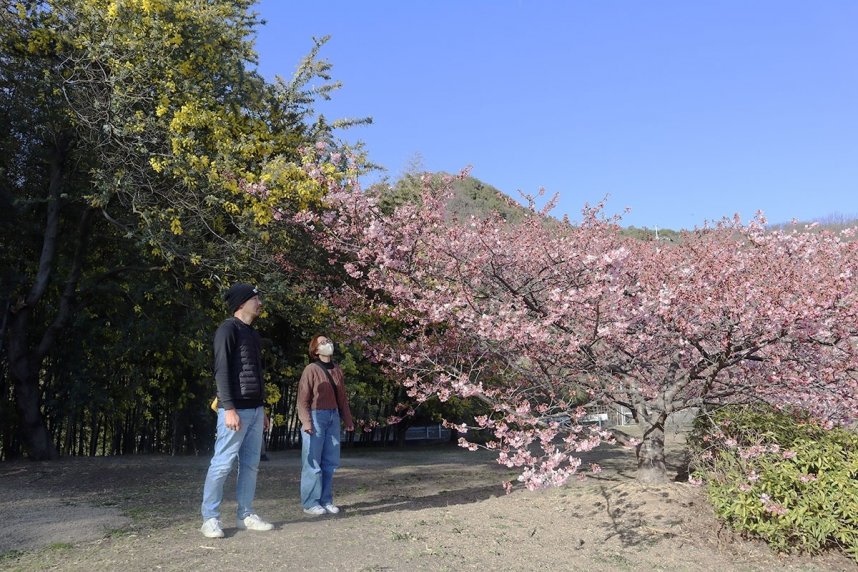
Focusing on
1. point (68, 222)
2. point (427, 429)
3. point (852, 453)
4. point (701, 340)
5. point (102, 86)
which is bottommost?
point (427, 429)

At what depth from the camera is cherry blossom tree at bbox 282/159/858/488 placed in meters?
4.70

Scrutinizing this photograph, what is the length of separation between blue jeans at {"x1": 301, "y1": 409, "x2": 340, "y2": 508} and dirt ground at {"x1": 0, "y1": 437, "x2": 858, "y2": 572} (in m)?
0.19

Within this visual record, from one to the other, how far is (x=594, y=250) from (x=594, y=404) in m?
1.39

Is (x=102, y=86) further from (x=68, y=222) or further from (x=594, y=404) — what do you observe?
(x=594, y=404)

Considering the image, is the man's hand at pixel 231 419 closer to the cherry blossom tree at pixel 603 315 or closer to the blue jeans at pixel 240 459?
the blue jeans at pixel 240 459

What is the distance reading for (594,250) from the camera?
5.93 metres

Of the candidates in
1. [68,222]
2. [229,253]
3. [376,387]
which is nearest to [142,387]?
[68,222]

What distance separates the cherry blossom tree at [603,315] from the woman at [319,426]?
90 centimetres

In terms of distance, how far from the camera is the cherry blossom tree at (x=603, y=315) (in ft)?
15.4

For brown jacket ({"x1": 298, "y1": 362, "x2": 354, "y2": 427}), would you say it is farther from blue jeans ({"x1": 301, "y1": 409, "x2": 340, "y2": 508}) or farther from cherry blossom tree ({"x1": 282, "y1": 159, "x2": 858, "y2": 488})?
cherry blossom tree ({"x1": 282, "y1": 159, "x2": 858, "y2": 488})

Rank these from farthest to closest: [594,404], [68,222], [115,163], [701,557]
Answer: [68,222]
[115,163]
[594,404]
[701,557]

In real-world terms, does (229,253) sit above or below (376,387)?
above

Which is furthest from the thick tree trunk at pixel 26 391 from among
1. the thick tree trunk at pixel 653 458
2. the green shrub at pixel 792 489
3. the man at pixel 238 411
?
the green shrub at pixel 792 489

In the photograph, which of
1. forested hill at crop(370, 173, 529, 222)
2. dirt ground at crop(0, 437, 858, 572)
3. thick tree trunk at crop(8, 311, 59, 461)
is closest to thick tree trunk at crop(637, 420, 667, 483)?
dirt ground at crop(0, 437, 858, 572)
